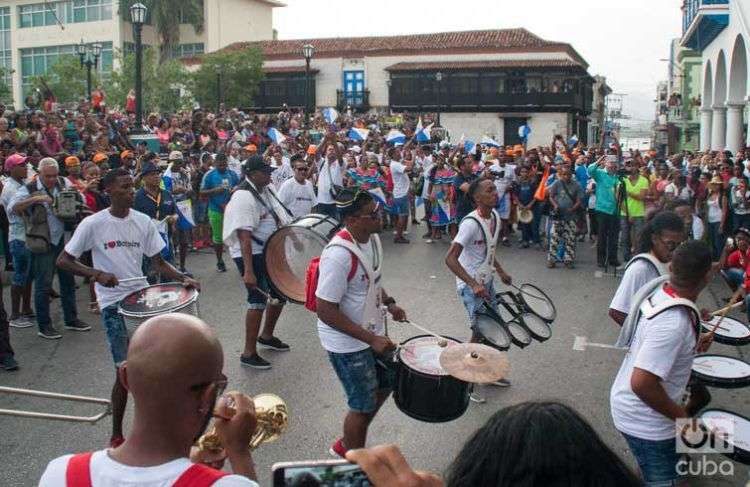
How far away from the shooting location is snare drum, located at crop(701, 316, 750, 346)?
5.16 m

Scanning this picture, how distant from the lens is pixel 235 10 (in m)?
61.6

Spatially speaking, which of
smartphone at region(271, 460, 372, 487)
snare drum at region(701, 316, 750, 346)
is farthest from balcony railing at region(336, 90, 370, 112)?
smartphone at region(271, 460, 372, 487)

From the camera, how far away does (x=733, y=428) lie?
4.01 meters

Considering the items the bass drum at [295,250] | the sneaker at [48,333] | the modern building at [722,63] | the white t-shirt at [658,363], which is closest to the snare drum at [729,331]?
the white t-shirt at [658,363]

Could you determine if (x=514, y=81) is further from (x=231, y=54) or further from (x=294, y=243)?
(x=294, y=243)

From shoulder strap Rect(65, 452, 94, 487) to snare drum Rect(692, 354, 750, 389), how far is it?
3612mm

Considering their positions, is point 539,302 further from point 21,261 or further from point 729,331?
point 21,261

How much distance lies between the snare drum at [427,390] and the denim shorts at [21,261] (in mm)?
5561

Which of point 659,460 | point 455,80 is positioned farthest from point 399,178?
point 455,80

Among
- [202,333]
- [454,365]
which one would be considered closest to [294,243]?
[454,365]

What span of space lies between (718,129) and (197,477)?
28611 millimetres

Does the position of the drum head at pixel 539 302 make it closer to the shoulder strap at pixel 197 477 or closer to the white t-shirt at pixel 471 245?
the white t-shirt at pixel 471 245

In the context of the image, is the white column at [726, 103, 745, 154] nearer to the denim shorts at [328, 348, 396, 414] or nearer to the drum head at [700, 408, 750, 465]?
the drum head at [700, 408, 750, 465]

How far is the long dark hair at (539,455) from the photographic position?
1.62 m
